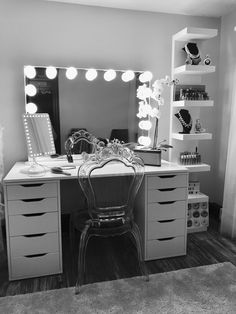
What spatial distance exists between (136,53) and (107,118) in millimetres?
690

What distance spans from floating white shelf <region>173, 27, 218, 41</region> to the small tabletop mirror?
1422 millimetres

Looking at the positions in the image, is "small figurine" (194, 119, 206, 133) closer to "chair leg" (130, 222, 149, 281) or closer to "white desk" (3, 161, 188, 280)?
"white desk" (3, 161, 188, 280)

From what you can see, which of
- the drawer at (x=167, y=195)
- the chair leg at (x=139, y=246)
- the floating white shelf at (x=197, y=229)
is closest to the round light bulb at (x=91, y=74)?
the drawer at (x=167, y=195)

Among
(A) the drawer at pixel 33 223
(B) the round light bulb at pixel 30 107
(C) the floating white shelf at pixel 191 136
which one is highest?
(B) the round light bulb at pixel 30 107

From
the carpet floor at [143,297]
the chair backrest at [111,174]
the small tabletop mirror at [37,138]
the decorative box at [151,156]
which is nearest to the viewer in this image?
the carpet floor at [143,297]

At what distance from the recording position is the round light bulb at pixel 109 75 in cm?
270

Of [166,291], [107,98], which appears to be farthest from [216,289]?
[107,98]

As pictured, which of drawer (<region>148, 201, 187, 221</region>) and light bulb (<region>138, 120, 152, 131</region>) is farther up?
light bulb (<region>138, 120, 152, 131</region>)

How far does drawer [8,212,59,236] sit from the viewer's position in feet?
6.41

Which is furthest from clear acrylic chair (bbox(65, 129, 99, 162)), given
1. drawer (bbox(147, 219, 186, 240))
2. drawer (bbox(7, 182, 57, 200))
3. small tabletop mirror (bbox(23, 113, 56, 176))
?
drawer (bbox(147, 219, 186, 240))

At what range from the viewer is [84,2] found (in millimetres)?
2535

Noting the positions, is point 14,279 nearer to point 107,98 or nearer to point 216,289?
point 216,289

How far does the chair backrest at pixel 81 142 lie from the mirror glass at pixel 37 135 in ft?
1.17

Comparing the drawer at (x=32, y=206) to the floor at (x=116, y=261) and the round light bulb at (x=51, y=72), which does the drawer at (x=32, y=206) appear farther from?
the round light bulb at (x=51, y=72)
